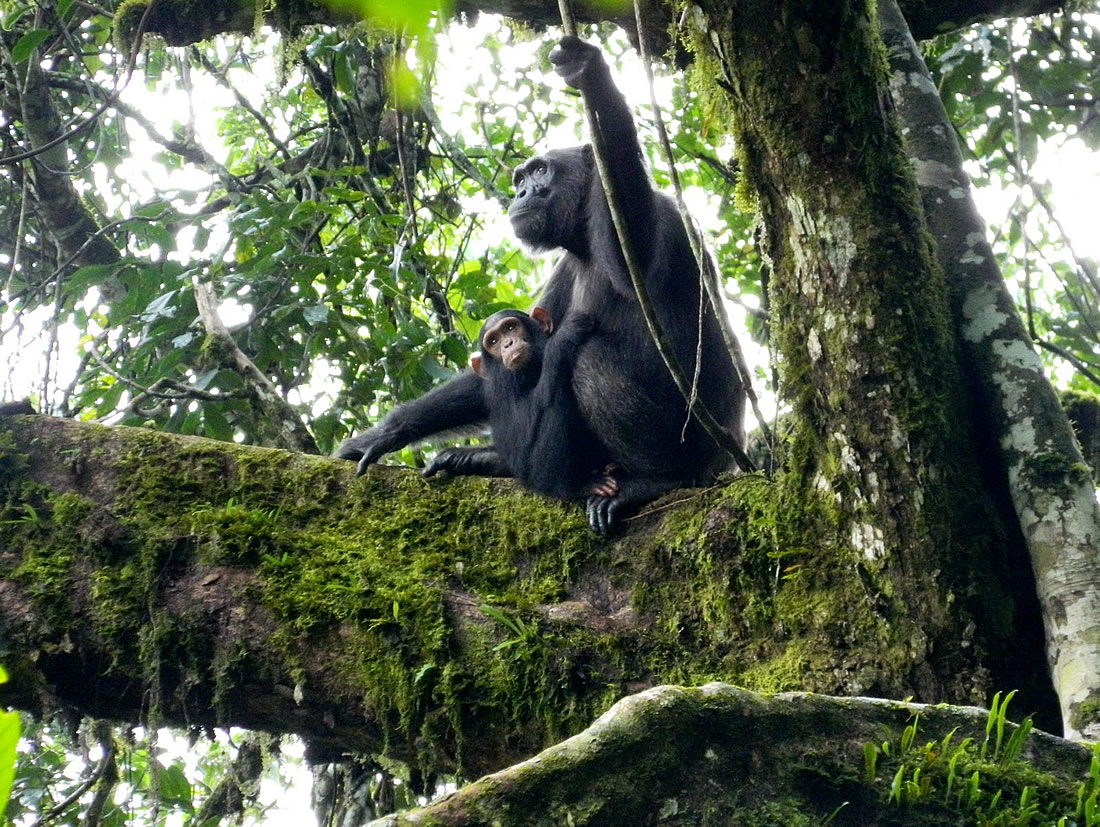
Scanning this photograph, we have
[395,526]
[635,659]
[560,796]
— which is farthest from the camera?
[395,526]

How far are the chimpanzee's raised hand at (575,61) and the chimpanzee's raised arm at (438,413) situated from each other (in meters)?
2.33

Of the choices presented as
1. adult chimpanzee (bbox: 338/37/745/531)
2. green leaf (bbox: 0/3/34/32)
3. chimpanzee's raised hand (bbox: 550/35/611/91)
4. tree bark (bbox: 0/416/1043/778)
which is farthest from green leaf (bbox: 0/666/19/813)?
green leaf (bbox: 0/3/34/32)

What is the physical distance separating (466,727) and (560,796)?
1825mm

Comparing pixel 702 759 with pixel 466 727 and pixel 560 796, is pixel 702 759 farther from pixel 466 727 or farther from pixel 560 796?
pixel 466 727

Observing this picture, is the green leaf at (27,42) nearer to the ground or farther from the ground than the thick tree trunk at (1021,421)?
farther from the ground

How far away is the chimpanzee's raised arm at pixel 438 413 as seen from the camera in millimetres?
6199

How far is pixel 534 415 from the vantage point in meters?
5.74

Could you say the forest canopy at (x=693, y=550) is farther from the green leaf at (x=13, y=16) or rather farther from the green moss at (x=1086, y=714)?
the green leaf at (x=13, y=16)

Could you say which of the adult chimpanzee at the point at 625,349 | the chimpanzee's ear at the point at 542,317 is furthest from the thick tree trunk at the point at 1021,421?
the chimpanzee's ear at the point at 542,317

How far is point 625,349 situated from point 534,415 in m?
0.63

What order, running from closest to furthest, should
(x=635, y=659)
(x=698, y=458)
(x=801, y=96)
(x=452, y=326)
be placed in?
(x=801, y=96)
(x=635, y=659)
(x=698, y=458)
(x=452, y=326)

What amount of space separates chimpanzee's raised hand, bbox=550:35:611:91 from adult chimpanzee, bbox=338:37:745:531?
38 centimetres

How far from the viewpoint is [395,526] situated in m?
4.80

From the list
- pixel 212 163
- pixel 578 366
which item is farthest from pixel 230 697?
pixel 212 163
